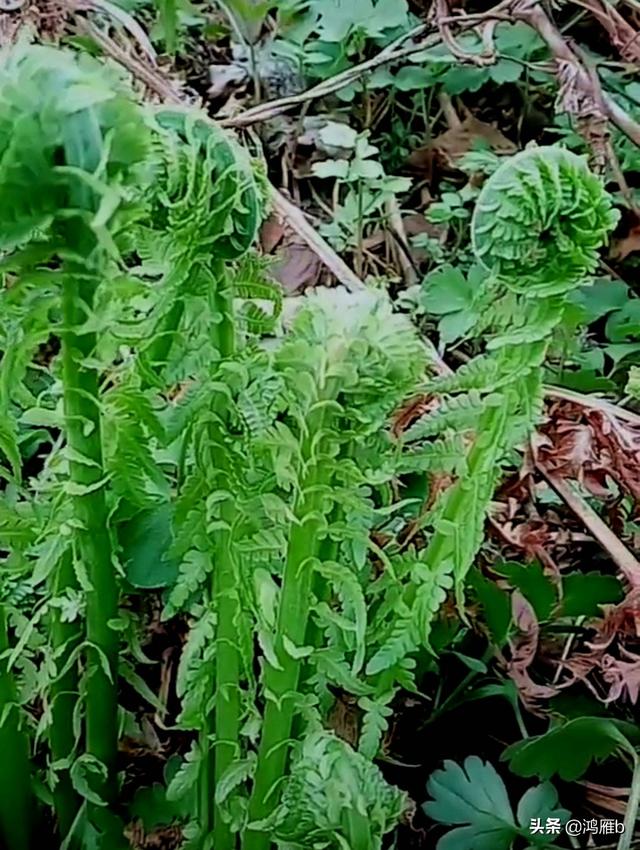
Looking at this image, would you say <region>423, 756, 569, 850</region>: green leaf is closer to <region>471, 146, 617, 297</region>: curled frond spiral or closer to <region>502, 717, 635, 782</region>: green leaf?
<region>502, 717, 635, 782</region>: green leaf

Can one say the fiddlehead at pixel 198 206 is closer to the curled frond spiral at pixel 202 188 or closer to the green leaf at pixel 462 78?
the curled frond spiral at pixel 202 188

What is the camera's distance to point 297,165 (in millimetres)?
1340

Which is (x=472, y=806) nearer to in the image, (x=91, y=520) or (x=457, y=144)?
(x=91, y=520)

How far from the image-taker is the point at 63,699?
66 centimetres

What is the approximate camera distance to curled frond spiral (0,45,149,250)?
1.37ft

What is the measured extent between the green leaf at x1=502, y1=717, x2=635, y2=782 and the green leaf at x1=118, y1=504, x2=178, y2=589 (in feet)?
0.71

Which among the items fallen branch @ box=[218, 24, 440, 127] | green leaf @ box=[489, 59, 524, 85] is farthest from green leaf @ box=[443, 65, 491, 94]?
fallen branch @ box=[218, 24, 440, 127]

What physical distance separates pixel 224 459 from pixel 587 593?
28 centimetres

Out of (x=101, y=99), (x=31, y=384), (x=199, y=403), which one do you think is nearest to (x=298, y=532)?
(x=199, y=403)

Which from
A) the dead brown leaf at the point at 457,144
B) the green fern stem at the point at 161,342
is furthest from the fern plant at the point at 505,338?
the dead brown leaf at the point at 457,144

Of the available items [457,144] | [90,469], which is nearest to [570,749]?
[90,469]

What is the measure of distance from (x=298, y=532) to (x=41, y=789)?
23 centimetres

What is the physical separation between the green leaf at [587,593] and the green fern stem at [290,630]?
226 millimetres

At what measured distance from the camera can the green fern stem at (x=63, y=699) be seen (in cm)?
63
